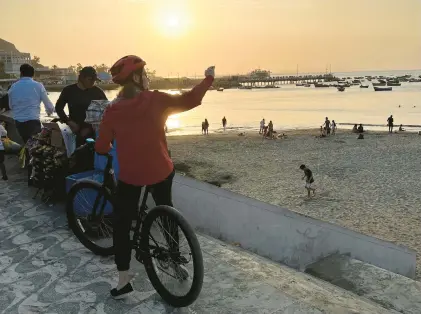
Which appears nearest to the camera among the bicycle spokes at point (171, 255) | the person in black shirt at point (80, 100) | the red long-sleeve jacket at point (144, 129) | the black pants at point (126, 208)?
the red long-sleeve jacket at point (144, 129)

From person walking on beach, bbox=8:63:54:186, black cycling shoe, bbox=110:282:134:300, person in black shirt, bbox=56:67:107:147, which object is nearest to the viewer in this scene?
black cycling shoe, bbox=110:282:134:300

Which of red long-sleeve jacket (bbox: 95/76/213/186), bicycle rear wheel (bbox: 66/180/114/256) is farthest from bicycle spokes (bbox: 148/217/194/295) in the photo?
bicycle rear wheel (bbox: 66/180/114/256)

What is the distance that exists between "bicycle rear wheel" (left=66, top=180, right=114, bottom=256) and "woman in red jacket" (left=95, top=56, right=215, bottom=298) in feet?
2.86

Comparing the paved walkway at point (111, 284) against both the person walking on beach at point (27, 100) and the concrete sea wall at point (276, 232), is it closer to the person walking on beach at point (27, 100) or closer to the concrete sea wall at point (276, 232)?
the concrete sea wall at point (276, 232)

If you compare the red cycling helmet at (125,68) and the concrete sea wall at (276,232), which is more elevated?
the red cycling helmet at (125,68)

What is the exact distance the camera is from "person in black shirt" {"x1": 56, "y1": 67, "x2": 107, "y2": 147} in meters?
4.99

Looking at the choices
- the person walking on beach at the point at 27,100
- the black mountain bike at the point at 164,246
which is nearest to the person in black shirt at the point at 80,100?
the person walking on beach at the point at 27,100

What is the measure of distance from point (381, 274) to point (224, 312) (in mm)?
2392

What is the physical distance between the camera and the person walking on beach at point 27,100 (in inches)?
227

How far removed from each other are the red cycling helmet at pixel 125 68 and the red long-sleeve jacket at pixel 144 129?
0.16 meters

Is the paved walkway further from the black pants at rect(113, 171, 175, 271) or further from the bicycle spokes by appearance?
the black pants at rect(113, 171, 175, 271)

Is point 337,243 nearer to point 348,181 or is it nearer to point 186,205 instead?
point 186,205

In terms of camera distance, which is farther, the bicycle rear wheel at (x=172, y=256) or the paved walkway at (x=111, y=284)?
the paved walkway at (x=111, y=284)

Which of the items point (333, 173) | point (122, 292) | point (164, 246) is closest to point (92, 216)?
point (122, 292)
